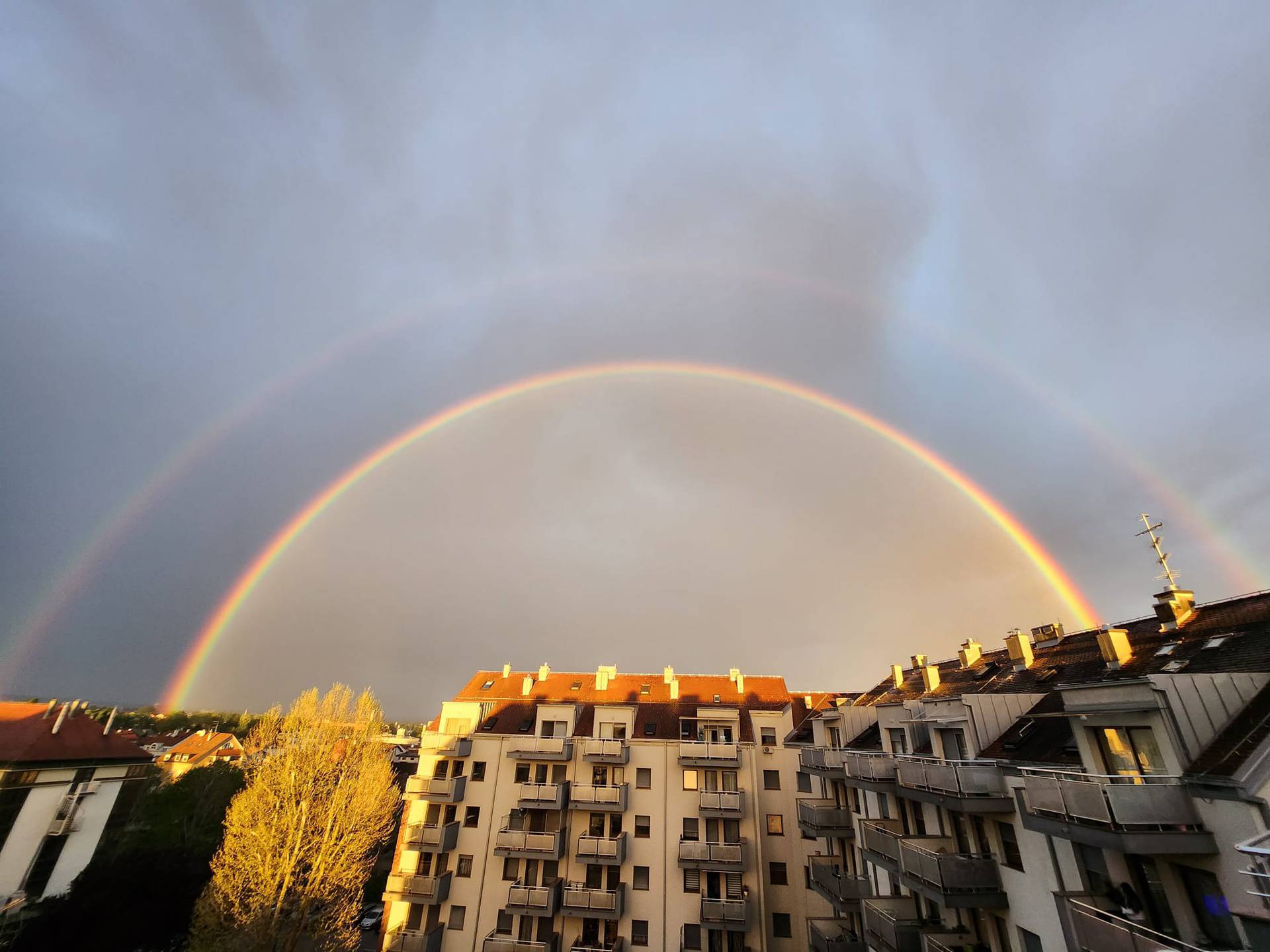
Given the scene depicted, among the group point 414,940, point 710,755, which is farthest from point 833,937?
point 414,940

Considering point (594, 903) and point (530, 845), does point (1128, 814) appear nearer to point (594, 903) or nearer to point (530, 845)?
point (594, 903)

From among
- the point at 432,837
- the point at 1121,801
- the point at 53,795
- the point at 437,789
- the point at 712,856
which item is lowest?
the point at 712,856

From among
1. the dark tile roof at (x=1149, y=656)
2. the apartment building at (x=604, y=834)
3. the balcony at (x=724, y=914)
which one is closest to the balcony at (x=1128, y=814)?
the dark tile roof at (x=1149, y=656)

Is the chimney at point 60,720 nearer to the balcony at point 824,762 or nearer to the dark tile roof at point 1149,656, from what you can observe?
the balcony at point 824,762

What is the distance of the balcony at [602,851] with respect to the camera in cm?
2912

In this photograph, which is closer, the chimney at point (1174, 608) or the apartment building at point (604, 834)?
the chimney at point (1174, 608)

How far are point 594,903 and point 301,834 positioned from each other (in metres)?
15.8

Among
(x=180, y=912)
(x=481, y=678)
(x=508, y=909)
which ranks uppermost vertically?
(x=481, y=678)

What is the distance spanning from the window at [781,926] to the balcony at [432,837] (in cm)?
1906

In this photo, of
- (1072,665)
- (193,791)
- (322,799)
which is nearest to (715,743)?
(1072,665)

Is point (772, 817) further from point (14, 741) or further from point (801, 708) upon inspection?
point (14, 741)

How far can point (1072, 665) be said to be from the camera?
17.6 meters

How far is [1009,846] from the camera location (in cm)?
1498

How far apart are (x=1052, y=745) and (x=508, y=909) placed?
92.9 ft
